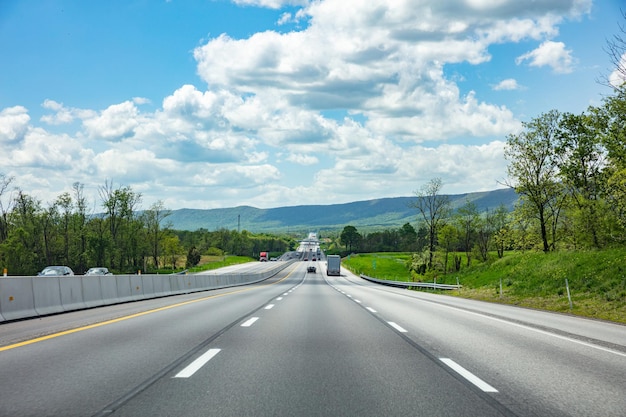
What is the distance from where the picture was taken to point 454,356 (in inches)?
327

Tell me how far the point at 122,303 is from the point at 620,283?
64.7ft

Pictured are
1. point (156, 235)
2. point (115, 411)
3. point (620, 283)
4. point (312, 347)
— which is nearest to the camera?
point (115, 411)

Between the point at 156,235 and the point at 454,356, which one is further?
the point at 156,235

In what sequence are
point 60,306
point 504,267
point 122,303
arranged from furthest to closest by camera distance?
point 504,267 < point 122,303 < point 60,306

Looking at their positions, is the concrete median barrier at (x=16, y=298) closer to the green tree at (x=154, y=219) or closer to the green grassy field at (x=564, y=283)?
the green grassy field at (x=564, y=283)

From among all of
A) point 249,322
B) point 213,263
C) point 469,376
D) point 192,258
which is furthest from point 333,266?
point 469,376

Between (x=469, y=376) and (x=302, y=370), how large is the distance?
79.8 inches

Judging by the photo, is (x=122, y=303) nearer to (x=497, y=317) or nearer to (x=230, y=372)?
(x=497, y=317)

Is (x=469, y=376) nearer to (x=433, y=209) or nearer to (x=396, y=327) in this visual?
(x=396, y=327)

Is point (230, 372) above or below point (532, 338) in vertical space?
above

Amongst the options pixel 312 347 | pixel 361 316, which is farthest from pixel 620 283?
pixel 312 347

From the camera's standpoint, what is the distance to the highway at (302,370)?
5195 mm

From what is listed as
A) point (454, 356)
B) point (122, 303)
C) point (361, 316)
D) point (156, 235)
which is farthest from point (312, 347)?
point (156, 235)

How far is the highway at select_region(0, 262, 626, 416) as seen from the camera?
5195 mm
